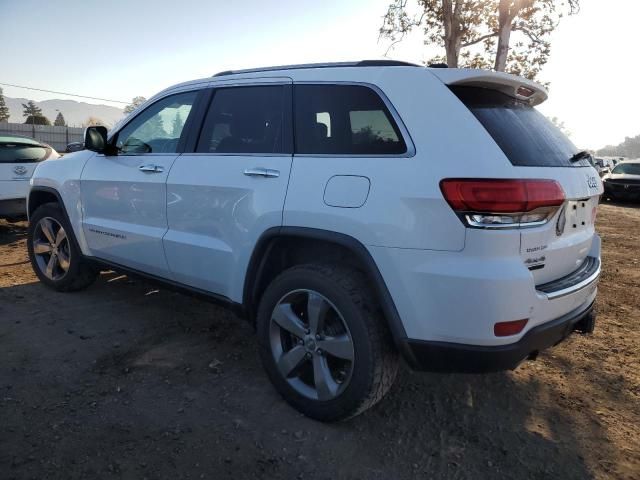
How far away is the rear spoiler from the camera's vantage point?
2.34 m

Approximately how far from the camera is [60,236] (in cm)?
449

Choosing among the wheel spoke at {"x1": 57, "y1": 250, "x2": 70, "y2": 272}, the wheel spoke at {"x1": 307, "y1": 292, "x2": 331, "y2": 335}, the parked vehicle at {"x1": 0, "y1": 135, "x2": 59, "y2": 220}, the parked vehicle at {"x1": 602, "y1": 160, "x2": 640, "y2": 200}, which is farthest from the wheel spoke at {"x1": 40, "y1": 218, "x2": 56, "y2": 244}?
the parked vehicle at {"x1": 602, "y1": 160, "x2": 640, "y2": 200}

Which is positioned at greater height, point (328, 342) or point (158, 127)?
point (158, 127)

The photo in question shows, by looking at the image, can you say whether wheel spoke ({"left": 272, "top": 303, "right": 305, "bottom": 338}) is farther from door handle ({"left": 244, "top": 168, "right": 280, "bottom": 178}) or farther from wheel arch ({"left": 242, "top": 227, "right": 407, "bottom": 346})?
door handle ({"left": 244, "top": 168, "right": 280, "bottom": 178})

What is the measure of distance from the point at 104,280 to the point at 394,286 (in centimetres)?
392

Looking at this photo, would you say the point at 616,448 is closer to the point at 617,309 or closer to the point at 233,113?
the point at 617,309

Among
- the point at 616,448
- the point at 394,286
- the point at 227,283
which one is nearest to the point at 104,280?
the point at 227,283

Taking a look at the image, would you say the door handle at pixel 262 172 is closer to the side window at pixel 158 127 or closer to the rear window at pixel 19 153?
the side window at pixel 158 127

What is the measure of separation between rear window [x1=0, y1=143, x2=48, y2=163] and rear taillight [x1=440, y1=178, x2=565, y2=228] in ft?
23.0

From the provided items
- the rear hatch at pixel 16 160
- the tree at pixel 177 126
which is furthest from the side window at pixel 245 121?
the rear hatch at pixel 16 160

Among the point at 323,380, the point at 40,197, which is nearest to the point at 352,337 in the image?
the point at 323,380

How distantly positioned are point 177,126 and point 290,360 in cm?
190

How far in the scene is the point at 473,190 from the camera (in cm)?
204

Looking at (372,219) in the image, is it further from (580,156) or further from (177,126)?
(177,126)
